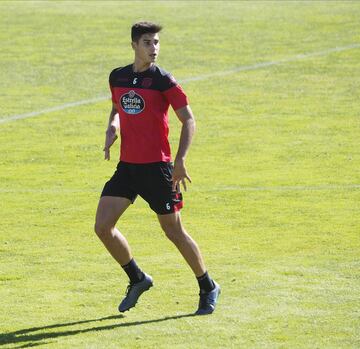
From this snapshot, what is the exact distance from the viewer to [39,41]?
3066 cm

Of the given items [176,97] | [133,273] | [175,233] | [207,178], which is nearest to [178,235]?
[175,233]

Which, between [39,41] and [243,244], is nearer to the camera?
[243,244]

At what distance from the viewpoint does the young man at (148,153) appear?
10844mm

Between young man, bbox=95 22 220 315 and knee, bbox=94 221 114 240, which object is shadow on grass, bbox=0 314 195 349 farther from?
knee, bbox=94 221 114 240

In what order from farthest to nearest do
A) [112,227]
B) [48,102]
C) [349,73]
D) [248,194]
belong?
[349,73]
[48,102]
[248,194]
[112,227]

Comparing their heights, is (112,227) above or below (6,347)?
above

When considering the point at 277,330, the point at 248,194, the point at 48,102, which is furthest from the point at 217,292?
the point at 48,102

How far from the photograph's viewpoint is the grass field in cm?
1082

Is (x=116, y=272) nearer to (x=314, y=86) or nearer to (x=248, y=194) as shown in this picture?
(x=248, y=194)

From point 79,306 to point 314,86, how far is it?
15281 mm

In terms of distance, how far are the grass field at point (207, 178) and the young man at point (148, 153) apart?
58cm

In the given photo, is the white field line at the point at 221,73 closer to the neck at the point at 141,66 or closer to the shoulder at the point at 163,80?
the neck at the point at 141,66

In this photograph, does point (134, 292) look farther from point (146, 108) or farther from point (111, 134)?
point (146, 108)

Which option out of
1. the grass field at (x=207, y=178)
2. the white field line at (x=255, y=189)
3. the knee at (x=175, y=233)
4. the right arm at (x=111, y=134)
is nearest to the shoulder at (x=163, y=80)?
the right arm at (x=111, y=134)
